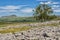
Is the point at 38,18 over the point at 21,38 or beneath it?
beneath

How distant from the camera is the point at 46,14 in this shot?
5349 inches

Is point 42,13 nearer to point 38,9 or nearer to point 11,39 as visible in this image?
point 38,9

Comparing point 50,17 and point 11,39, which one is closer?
point 11,39

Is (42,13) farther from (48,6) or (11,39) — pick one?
(11,39)

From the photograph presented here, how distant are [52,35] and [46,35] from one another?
669 mm

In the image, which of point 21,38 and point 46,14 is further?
point 46,14

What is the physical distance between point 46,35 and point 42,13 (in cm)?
10964

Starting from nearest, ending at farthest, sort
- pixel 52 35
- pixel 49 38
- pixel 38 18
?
1. pixel 49 38
2. pixel 52 35
3. pixel 38 18

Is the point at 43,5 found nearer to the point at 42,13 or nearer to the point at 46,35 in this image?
the point at 42,13

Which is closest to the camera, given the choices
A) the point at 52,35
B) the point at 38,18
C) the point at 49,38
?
the point at 49,38

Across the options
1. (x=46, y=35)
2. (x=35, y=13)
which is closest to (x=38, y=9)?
(x=35, y=13)

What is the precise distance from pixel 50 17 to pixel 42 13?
293 inches

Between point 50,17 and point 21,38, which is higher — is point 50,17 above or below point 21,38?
below

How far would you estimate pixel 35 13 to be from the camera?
137m
